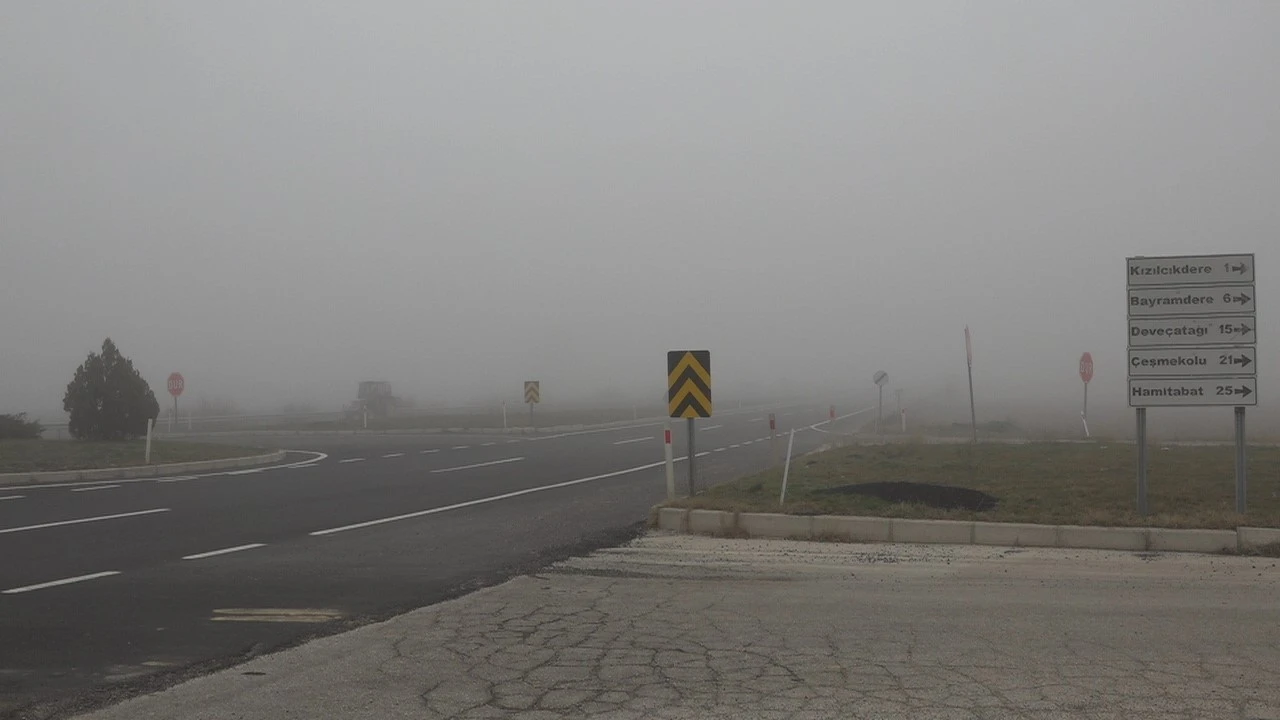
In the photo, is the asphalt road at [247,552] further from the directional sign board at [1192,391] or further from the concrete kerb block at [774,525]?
the directional sign board at [1192,391]

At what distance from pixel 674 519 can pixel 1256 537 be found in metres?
6.02

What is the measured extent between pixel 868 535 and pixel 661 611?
4.42 meters

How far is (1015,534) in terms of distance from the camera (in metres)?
11.2

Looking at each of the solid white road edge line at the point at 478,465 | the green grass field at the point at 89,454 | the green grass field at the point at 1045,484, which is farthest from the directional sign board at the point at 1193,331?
the green grass field at the point at 89,454

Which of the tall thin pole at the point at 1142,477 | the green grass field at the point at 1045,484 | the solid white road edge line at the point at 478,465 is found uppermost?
the tall thin pole at the point at 1142,477

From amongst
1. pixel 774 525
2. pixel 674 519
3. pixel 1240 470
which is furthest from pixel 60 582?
pixel 1240 470

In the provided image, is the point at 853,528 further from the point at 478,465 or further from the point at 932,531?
the point at 478,465

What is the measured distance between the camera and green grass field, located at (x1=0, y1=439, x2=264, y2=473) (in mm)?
23953

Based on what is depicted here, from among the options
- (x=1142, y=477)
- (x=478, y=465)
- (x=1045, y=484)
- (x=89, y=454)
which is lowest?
(x=478, y=465)

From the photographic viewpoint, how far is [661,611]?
→ 798 centimetres

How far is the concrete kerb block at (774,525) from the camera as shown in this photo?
11977 mm

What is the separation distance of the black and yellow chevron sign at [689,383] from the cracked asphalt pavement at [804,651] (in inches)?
200

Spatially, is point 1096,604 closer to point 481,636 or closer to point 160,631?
point 481,636

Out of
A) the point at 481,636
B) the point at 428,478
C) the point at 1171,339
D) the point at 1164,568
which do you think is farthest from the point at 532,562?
the point at 428,478
